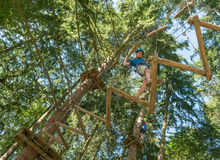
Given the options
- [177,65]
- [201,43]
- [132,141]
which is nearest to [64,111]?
[132,141]

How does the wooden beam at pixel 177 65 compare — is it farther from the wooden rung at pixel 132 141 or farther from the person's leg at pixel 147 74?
the wooden rung at pixel 132 141

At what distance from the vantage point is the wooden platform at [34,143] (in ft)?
10.7

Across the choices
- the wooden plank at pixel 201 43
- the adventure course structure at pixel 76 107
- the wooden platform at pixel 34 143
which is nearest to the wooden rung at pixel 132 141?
the adventure course structure at pixel 76 107

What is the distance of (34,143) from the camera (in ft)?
11.0

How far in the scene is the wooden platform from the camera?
10.7 ft

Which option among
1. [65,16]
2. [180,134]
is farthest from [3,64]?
[180,134]

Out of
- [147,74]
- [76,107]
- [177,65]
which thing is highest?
[147,74]

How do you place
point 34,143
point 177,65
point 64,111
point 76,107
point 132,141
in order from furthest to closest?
point 132,141
point 64,111
point 76,107
point 34,143
point 177,65

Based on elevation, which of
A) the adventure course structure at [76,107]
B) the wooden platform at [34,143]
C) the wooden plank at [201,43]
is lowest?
the wooden platform at [34,143]

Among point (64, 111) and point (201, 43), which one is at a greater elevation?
point (201, 43)

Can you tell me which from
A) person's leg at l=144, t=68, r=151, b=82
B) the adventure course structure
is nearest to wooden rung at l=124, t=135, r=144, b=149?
the adventure course structure

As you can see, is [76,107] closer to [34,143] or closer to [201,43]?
[34,143]

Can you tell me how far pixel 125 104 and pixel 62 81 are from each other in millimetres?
3346

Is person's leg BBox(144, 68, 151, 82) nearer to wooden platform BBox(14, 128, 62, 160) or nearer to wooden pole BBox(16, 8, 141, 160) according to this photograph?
wooden pole BBox(16, 8, 141, 160)
